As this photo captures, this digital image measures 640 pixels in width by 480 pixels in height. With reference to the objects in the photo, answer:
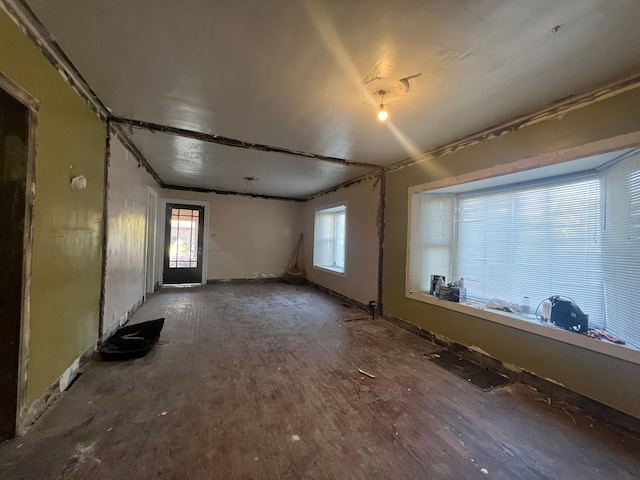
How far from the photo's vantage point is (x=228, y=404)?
195cm

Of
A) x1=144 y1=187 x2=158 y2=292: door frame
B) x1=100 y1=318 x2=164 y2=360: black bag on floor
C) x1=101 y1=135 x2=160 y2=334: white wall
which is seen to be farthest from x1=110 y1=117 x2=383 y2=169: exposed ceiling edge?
x1=144 y1=187 x2=158 y2=292: door frame

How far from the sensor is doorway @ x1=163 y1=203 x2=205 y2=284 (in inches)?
253

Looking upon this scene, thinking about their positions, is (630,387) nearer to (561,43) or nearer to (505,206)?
(505,206)

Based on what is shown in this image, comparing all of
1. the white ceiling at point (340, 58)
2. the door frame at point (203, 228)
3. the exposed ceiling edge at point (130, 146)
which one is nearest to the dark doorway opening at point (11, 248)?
the white ceiling at point (340, 58)

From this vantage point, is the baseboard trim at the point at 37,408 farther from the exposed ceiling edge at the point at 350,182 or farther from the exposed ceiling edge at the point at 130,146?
the exposed ceiling edge at the point at 350,182

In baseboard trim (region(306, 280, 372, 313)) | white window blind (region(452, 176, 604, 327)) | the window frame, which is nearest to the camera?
white window blind (region(452, 176, 604, 327))

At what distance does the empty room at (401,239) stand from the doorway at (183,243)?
275 centimetres

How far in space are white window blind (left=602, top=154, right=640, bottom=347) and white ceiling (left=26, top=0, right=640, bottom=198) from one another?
31.1 inches

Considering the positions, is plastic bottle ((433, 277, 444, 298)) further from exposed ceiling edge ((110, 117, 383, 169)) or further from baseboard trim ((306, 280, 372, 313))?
exposed ceiling edge ((110, 117, 383, 169))

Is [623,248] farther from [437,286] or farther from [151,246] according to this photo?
[151,246]

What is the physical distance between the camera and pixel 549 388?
87.4 inches

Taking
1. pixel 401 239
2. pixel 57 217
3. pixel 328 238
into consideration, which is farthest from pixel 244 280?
pixel 57 217

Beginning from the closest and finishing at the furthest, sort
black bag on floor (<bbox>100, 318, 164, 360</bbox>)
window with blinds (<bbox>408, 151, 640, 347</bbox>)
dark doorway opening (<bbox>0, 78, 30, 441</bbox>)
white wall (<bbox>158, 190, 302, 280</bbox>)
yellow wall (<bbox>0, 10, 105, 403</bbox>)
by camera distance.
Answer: dark doorway opening (<bbox>0, 78, 30, 441</bbox>)
yellow wall (<bbox>0, 10, 105, 403</bbox>)
window with blinds (<bbox>408, 151, 640, 347</bbox>)
black bag on floor (<bbox>100, 318, 164, 360</bbox>)
white wall (<bbox>158, 190, 302, 280</bbox>)

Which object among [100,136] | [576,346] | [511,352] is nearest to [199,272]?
[100,136]
